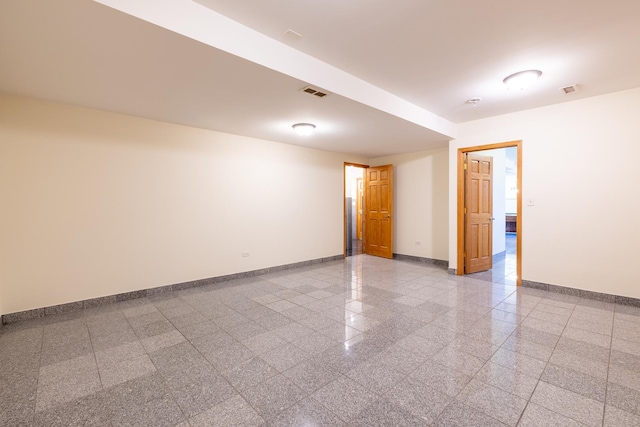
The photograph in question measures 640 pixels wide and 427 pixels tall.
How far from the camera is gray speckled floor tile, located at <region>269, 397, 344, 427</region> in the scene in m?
1.64

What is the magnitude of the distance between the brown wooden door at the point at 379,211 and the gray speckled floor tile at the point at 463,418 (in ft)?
16.9

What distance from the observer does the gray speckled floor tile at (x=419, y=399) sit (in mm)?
1730

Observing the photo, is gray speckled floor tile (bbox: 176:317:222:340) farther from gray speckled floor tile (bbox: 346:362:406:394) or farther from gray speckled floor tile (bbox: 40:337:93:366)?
gray speckled floor tile (bbox: 346:362:406:394)

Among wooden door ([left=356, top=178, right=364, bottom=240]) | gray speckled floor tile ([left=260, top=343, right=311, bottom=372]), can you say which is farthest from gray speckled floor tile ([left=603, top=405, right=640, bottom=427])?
wooden door ([left=356, top=178, right=364, bottom=240])

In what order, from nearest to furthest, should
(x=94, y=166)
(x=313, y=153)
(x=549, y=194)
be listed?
(x=94, y=166) → (x=549, y=194) → (x=313, y=153)

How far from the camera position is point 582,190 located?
392cm

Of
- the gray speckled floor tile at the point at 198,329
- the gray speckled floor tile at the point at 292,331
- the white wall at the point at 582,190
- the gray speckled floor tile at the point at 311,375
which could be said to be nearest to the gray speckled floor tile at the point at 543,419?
the gray speckled floor tile at the point at 311,375

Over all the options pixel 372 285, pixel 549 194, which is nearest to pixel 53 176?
pixel 372 285

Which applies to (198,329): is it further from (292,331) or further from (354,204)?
(354,204)

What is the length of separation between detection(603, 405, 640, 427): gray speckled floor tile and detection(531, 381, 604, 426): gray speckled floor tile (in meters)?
0.03

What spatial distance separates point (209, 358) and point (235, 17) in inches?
113

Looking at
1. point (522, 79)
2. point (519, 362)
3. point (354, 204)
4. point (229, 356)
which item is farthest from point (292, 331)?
point (354, 204)

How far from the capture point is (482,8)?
7.04 ft

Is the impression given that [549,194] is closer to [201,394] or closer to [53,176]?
[201,394]
